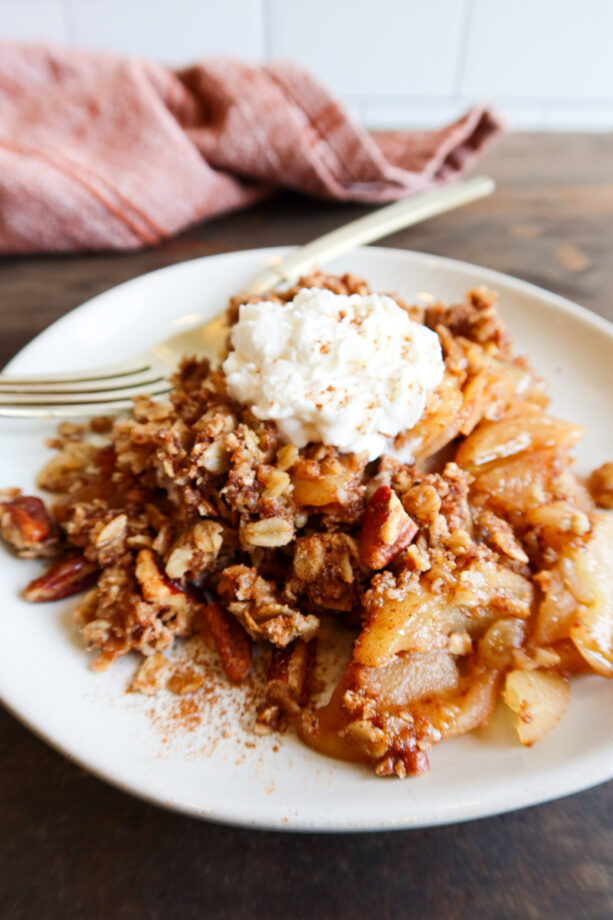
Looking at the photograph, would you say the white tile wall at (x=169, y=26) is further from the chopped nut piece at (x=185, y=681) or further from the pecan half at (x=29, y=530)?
the chopped nut piece at (x=185, y=681)

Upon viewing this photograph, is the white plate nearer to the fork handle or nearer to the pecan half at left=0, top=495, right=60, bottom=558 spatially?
the pecan half at left=0, top=495, right=60, bottom=558

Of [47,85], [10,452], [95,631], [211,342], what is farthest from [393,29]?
[95,631]

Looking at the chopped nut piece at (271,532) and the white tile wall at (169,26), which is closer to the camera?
the chopped nut piece at (271,532)

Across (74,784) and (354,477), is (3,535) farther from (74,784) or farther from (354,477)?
(354,477)

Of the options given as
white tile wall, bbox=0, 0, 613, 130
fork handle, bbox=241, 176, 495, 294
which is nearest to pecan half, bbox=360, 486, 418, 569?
fork handle, bbox=241, 176, 495, 294

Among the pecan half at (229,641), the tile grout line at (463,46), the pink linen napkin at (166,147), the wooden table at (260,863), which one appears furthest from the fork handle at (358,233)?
the tile grout line at (463,46)
